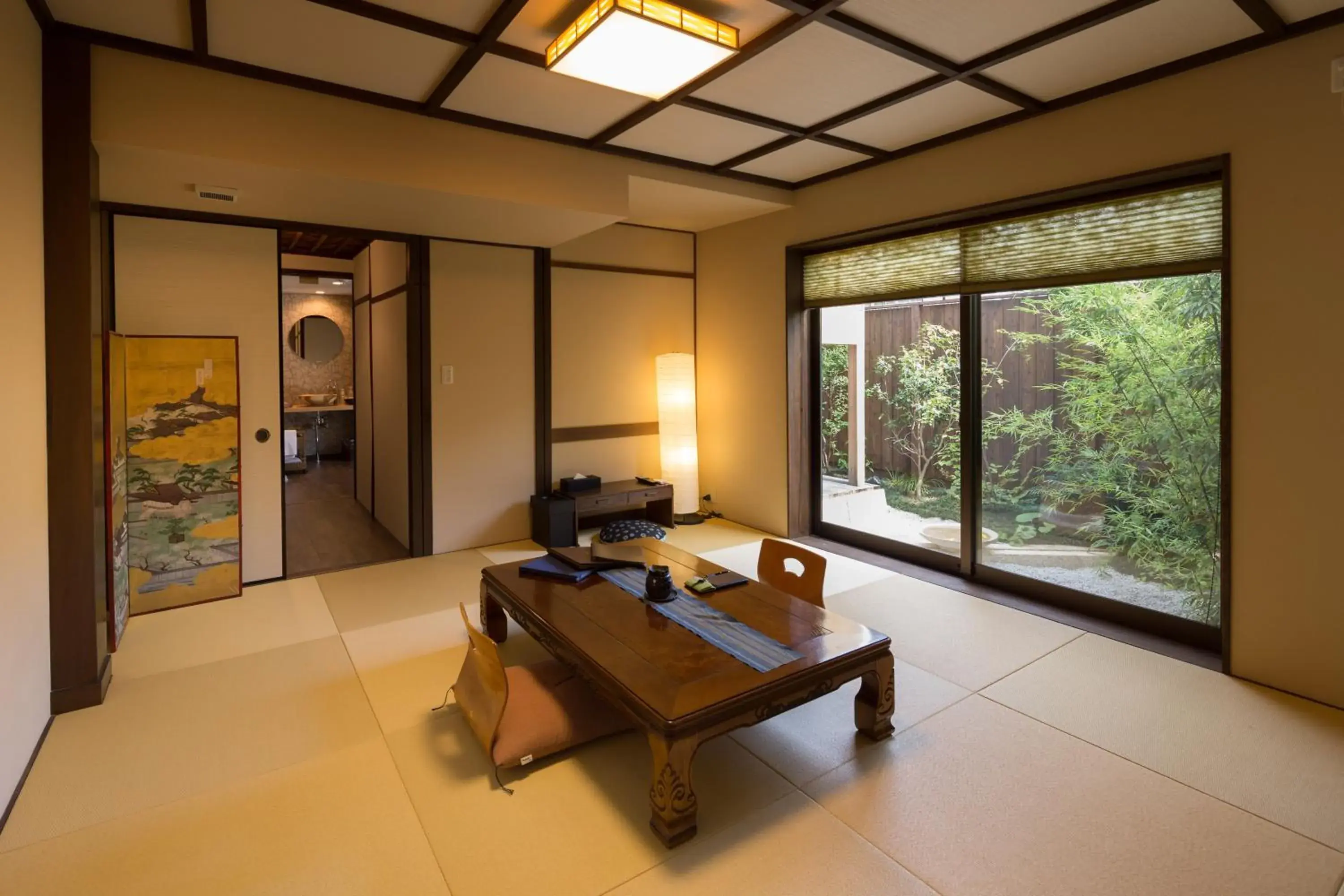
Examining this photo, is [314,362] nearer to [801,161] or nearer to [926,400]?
[801,161]

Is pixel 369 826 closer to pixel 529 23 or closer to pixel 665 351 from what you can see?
pixel 529 23

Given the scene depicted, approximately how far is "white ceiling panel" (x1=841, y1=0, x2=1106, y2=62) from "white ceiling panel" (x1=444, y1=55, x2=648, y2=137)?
123cm

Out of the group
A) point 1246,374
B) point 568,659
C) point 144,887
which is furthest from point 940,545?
point 144,887

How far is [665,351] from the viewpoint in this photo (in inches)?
238

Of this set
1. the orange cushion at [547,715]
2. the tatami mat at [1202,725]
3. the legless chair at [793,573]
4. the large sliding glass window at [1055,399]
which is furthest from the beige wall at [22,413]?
the large sliding glass window at [1055,399]

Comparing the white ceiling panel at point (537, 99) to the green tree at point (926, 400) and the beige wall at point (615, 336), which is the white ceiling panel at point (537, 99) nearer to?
the beige wall at point (615, 336)

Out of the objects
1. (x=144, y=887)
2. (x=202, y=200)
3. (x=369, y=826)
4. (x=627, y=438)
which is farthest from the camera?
(x=627, y=438)

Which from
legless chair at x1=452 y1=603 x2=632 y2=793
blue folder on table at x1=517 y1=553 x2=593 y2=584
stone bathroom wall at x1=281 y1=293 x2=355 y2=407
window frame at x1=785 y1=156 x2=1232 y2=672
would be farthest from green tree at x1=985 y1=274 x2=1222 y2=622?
stone bathroom wall at x1=281 y1=293 x2=355 y2=407

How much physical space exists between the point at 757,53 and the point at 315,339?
726 cm

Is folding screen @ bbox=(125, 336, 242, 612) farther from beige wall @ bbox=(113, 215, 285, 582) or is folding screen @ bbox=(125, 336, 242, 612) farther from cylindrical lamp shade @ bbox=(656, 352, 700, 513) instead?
cylindrical lamp shade @ bbox=(656, 352, 700, 513)

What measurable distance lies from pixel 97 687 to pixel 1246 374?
498cm

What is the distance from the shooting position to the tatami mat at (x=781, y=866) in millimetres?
1833

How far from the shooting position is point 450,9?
8.49 feet

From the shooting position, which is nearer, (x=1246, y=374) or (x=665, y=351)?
(x=1246, y=374)
